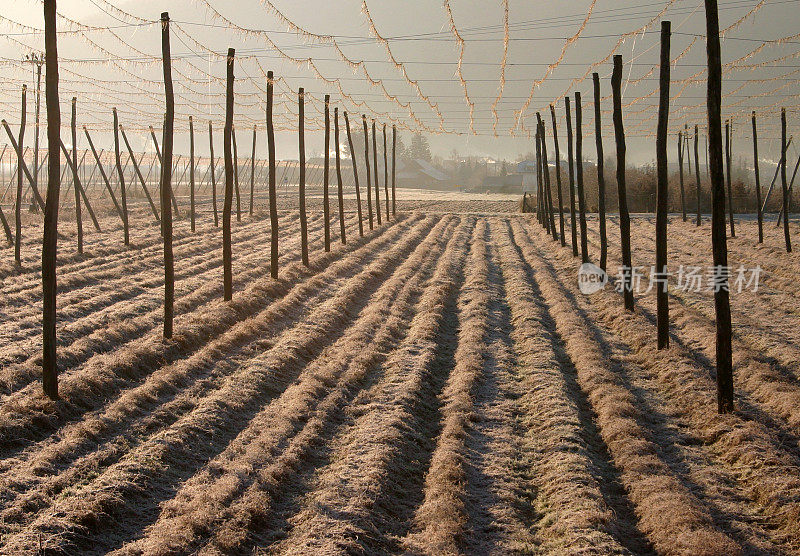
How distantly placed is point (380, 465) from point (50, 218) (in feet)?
19.2

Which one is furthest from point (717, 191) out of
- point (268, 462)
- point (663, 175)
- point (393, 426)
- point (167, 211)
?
point (167, 211)

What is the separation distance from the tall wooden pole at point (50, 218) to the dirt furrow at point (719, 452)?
8042mm

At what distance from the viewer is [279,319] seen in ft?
50.9

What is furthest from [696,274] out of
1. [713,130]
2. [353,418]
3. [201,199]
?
[201,199]

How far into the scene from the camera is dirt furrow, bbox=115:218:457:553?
20.8 ft

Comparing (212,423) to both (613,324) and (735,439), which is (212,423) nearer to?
(735,439)

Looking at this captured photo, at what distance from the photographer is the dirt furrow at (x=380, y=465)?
6363mm

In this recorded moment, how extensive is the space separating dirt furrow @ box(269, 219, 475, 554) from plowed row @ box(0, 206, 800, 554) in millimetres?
31

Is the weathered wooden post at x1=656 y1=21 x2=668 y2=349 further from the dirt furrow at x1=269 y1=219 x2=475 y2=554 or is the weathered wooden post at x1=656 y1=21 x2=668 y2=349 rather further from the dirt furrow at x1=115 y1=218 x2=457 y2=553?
the dirt furrow at x1=115 y1=218 x2=457 y2=553

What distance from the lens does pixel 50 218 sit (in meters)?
9.88

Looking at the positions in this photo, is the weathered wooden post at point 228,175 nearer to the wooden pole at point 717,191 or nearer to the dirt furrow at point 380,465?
the dirt furrow at point 380,465

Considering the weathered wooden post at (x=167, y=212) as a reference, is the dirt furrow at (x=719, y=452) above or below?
below

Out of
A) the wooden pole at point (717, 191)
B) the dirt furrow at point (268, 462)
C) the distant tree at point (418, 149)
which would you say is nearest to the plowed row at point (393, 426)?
the dirt furrow at point (268, 462)

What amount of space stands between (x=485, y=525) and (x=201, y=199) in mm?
57401
